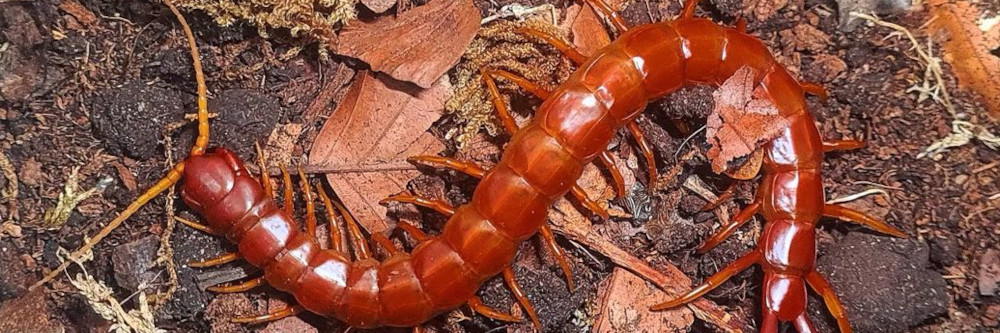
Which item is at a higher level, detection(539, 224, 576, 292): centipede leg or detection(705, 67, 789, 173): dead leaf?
detection(705, 67, 789, 173): dead leaf

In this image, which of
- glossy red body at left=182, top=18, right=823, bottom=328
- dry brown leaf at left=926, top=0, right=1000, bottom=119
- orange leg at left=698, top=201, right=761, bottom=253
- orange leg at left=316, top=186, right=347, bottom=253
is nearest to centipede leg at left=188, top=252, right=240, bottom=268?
glossy red body at left=182, top=18, right=823, bottom=328

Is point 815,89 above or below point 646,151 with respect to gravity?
above

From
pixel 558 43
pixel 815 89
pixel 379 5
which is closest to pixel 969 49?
pixel 815 89

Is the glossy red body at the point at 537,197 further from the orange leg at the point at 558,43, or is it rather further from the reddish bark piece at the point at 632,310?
the reddish bark piece at the point at 632,310

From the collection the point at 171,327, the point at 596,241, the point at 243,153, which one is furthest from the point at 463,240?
the point at 171,327

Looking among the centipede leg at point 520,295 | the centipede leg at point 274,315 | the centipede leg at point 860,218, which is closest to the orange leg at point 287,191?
the centipede leg at point 274,315

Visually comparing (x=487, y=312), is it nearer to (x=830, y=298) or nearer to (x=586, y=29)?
(x=586, y=29)

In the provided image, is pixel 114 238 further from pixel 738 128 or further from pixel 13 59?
pixel 738 128

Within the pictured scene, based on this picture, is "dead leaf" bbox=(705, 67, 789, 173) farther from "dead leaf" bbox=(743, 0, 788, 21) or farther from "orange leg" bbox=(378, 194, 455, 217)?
"orange leg" bbox=(378, 194, 455, 217)

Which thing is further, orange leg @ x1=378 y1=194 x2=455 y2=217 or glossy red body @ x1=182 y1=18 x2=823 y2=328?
orange leg @ x1=378 y1=194 x2=455 y2=217
